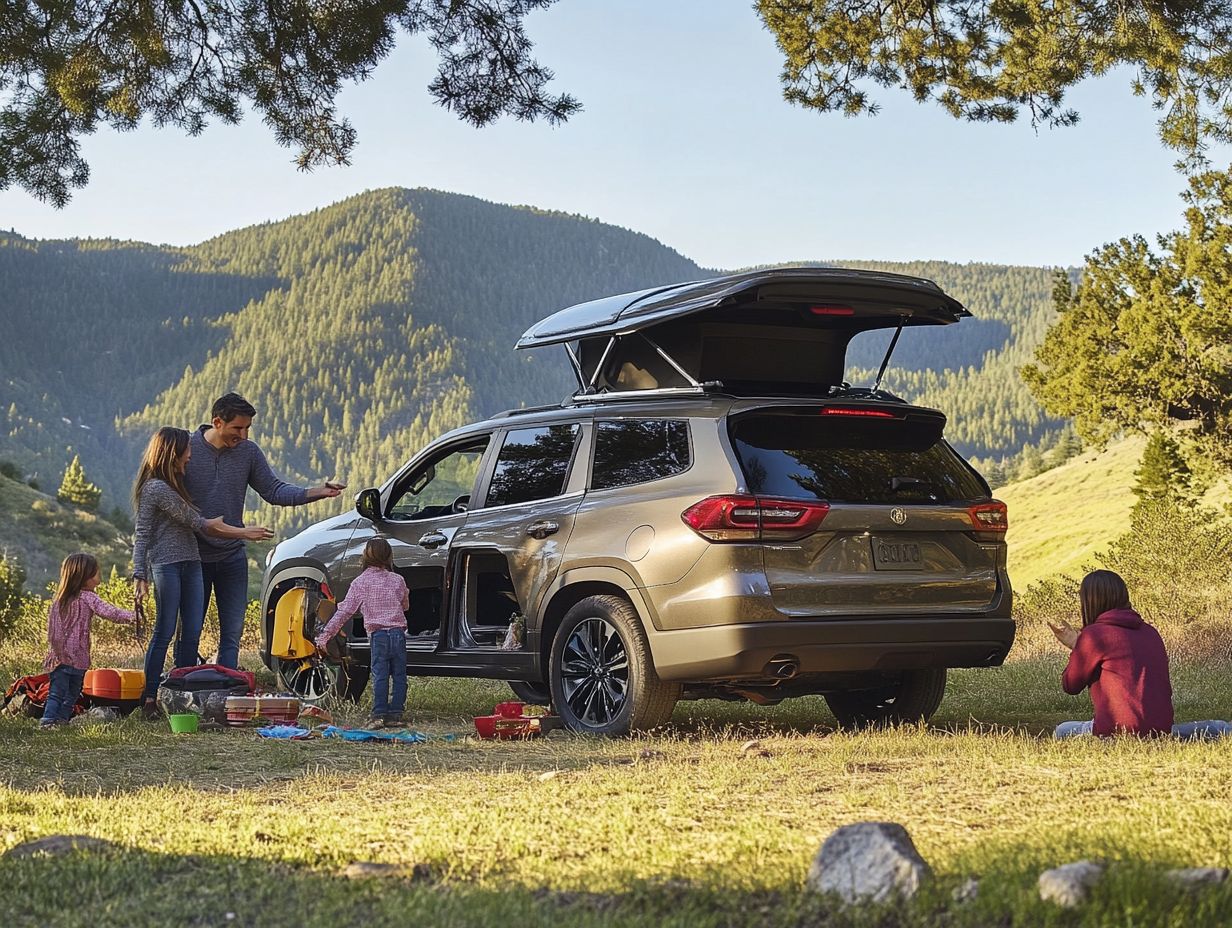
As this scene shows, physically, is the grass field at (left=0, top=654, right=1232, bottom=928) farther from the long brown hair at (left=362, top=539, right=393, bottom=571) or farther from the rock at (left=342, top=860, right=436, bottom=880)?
the long brown hair at (left=362, top=539, right=393, bottom=571)

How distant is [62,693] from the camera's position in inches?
348

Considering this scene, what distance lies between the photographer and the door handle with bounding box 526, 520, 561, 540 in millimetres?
8555

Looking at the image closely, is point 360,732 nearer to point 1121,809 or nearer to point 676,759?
point 676,759

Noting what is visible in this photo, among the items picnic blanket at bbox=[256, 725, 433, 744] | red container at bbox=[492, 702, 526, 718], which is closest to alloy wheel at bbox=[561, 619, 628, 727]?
red container at bbox=[492, 702, 526, 718]

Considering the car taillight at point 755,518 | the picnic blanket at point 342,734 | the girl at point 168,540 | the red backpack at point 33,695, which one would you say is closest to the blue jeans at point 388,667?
the picnic blanket at point 342,734

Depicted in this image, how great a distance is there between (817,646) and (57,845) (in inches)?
160

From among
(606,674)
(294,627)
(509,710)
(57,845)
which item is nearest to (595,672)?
(606,674)

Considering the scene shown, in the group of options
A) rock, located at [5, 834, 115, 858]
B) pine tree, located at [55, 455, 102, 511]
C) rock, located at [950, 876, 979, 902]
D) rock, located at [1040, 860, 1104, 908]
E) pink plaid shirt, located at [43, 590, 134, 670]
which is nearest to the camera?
rock, located at [1040, 860, 1104, 908]

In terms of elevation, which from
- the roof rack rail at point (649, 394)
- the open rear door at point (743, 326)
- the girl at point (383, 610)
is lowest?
the girl at point (383, 610)

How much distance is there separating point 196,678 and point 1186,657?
10543 millimetres

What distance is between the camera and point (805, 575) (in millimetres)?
7574

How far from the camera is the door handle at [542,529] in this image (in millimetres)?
8555

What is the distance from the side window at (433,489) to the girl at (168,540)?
0.96 m

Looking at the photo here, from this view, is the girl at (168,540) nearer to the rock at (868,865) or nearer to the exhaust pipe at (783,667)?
the exhaust pipe at (783,667)
